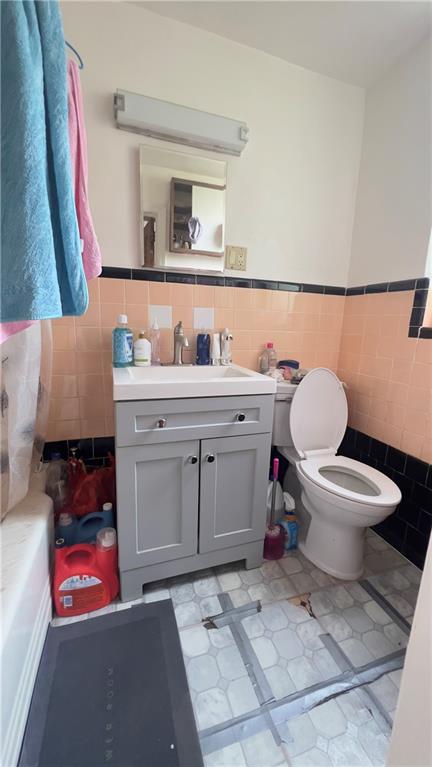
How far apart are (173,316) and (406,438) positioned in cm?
129

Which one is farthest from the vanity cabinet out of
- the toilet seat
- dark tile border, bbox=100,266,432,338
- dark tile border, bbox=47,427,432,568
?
dark tile border, bbox=100,266,432,338

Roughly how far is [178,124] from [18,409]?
1.37 m

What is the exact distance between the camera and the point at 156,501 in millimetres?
1174

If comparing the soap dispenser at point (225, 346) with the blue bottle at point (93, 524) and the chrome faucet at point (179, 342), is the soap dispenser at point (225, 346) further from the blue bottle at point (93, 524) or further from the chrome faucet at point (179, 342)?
the blue bottle at point (93, 524)

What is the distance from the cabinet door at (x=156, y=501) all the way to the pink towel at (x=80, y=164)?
64 cm

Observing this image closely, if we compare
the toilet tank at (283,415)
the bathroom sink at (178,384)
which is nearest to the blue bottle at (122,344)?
the bathroom sink at (178,384)

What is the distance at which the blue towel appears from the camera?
1.91 ft

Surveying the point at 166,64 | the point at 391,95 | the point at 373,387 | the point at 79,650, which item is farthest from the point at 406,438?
the point at 166,64

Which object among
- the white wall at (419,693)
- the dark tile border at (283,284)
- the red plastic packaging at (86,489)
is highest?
the dark tile border at (283,284)

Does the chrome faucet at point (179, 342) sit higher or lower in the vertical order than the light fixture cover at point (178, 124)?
lower

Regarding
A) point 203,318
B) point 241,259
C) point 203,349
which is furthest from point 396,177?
point 203,349

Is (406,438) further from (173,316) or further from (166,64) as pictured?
(166,64)

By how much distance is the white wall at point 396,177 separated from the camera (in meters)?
1.41

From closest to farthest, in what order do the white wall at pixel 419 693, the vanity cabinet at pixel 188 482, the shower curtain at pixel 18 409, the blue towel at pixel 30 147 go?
the white wall at pixel 419 693 → the blue towel at pixel 30 147 → the shower curtain at pixel 18 409 → the vanity cabinet at pixel 188 482
